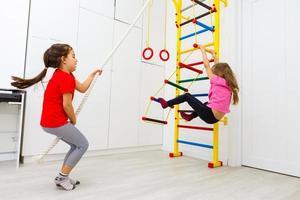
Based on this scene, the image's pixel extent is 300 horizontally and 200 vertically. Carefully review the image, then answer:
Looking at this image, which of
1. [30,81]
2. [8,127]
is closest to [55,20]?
[30,81]

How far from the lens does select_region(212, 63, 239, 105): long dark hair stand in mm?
2297

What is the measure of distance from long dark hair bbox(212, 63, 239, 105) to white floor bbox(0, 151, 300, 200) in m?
0.79

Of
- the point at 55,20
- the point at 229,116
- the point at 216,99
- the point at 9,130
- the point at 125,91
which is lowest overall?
the point at 9,130

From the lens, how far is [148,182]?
78.0 inches

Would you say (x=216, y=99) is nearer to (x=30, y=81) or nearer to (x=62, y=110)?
(x=62, y=110)

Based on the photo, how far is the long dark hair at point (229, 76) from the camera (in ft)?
7.54

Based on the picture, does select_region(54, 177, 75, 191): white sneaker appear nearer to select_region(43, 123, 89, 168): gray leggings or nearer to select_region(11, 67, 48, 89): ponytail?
select_region(43, 123, 89, 168): gray leggings

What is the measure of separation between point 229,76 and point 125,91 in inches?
61.9

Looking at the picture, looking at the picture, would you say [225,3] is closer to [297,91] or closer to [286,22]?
[286,22]

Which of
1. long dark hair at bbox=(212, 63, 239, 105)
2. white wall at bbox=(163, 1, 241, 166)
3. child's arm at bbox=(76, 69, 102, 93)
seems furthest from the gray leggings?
white wall at bbox=(163, 1, 241, 166)

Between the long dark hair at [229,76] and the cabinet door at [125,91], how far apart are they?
55.4 inches

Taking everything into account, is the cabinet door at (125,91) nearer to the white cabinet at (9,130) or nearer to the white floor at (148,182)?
the white floor at (148,182)

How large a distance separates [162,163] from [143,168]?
1.12 ft

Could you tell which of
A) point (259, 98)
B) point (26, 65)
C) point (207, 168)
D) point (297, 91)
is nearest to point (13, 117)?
point (26, 65)
